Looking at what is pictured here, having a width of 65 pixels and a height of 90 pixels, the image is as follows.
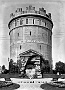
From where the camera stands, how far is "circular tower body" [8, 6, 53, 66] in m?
4.35

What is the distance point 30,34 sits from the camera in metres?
4.89

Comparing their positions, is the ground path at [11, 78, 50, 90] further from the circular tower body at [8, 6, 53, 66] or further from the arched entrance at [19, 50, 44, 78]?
the circular tower body at [8, 6, 53, 66]

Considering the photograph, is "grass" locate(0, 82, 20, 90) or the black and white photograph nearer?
"grass" locate(0, 82, 20, 90)

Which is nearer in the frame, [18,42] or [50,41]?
[50,41]

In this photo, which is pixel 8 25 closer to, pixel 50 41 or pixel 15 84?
pixel 50 41

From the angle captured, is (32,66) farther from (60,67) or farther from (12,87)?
(12,87)

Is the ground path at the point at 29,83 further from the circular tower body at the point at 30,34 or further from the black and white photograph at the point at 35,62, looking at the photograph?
the circular tower body at the point at 30,34

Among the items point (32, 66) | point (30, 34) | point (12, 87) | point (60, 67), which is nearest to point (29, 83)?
point (12, 87)

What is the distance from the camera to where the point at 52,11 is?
4090mm

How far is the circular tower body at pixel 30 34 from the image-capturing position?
4350 millimetres

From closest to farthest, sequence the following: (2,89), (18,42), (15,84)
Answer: (2,89) → (15,84) → (18,42)

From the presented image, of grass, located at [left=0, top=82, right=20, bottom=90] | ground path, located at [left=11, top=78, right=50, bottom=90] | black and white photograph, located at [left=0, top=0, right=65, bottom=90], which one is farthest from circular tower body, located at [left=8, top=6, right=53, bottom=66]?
grass, located at [left=0, top=82, right=20, bottom=90]

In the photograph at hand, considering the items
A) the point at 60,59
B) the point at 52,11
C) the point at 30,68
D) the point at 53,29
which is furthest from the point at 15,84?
the point at 52,11

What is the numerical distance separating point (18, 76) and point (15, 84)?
1.29 ft
